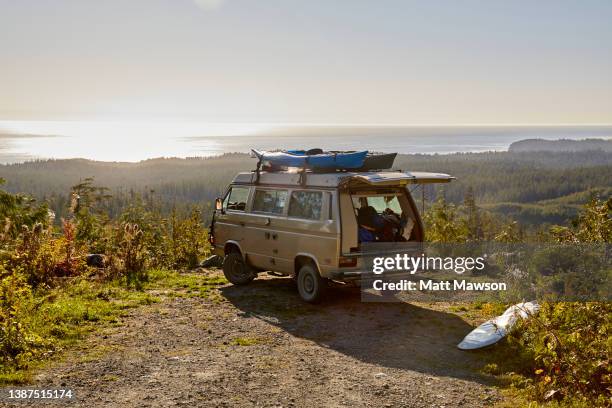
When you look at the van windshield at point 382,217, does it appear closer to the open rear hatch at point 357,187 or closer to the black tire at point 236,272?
the open rear hatch at point 357,187

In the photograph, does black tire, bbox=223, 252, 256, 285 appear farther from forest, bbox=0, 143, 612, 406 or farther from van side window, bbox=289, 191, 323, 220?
van side window, bbox=289, 191, 323, 220

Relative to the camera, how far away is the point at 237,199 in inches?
496

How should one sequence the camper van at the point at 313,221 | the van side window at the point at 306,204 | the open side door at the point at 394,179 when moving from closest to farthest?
1. the open side door at the point at 394,179
2. the camper van at the point at 313,221
3. the van side window at the point at 306,204

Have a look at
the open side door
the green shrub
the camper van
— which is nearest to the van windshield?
the camper van

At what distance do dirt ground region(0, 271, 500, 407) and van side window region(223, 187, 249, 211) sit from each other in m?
2.30

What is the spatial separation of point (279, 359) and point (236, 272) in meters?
5.50

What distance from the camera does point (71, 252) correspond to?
14.0 m

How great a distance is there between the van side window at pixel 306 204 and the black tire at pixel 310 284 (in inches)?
39.1

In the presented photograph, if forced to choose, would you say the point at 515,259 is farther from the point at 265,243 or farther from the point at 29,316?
the point at 29,316

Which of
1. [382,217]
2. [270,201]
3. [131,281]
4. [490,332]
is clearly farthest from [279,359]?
[131,281]

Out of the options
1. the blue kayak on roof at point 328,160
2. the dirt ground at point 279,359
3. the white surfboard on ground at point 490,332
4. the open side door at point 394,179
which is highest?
the blue kayak on roof at point 328,160

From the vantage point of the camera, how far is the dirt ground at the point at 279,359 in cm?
641

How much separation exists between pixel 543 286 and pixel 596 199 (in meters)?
1.95

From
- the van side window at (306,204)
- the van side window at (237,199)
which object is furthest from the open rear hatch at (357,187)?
the van side window at (237,199)
